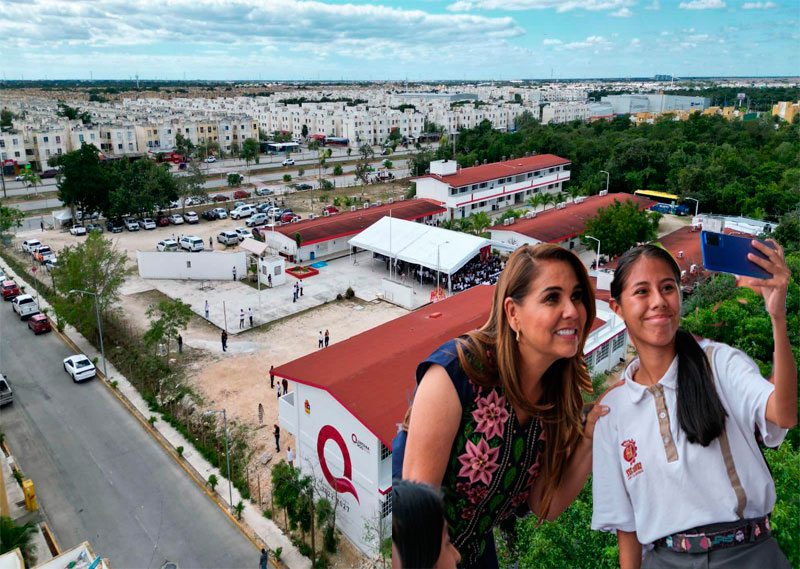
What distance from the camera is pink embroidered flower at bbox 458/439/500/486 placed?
163 cm

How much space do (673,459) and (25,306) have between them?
19.4 metres

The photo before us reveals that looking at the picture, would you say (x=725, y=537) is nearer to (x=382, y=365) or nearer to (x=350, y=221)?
(x=382, y=365)

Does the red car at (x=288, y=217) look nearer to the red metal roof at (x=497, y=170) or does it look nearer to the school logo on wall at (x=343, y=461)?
the red metal roof at (x=497, y=170)

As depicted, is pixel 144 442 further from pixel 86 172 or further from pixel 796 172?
pixel 796 172

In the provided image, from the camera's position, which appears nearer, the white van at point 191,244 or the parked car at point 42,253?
the parked car at point 42,253

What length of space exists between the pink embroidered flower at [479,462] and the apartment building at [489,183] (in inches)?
1072

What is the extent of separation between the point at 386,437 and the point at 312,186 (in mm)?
30983

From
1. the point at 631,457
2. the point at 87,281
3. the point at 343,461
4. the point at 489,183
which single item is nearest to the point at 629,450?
the point at 631,457

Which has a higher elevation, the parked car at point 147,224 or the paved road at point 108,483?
the parked car at point 147,224

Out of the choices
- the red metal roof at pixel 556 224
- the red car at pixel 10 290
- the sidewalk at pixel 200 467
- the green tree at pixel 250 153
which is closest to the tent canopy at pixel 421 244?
the red metal roof at pixel 556 224

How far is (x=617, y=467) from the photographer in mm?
1812

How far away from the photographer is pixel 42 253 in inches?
887

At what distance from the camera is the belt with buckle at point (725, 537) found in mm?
1704

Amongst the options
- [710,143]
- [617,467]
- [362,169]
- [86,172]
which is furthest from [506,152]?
[617,467]
